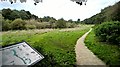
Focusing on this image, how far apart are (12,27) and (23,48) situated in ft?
22.6

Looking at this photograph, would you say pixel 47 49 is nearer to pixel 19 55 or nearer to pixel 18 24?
pixel 18 24

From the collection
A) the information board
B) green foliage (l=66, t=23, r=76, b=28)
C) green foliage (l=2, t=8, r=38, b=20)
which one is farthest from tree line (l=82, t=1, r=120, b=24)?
the information board

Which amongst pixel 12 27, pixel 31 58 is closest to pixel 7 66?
pixel 31 58

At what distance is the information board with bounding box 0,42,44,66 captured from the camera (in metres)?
3.74

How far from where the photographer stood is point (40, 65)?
5.31 metres

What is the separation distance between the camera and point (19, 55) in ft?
13.1

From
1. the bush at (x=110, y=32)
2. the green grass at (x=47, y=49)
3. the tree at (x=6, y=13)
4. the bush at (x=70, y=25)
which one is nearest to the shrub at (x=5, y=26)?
the green grass at (x=47, y=49)

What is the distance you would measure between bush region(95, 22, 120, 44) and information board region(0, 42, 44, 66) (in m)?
8.17

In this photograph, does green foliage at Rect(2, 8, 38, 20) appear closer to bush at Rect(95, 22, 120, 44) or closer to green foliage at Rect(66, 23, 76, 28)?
bush at Rect(95, 22, 120, 44)

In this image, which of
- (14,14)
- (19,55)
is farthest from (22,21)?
(19,55)

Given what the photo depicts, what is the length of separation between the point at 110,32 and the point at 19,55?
9870 mm

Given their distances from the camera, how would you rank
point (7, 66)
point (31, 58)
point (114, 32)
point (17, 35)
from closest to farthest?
point (7, 66)
point (31, 58)
point (17, 35)
point (114, 32)

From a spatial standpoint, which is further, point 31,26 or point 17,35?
point 31,26

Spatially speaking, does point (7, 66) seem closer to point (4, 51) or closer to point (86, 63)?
point (4, 51)
